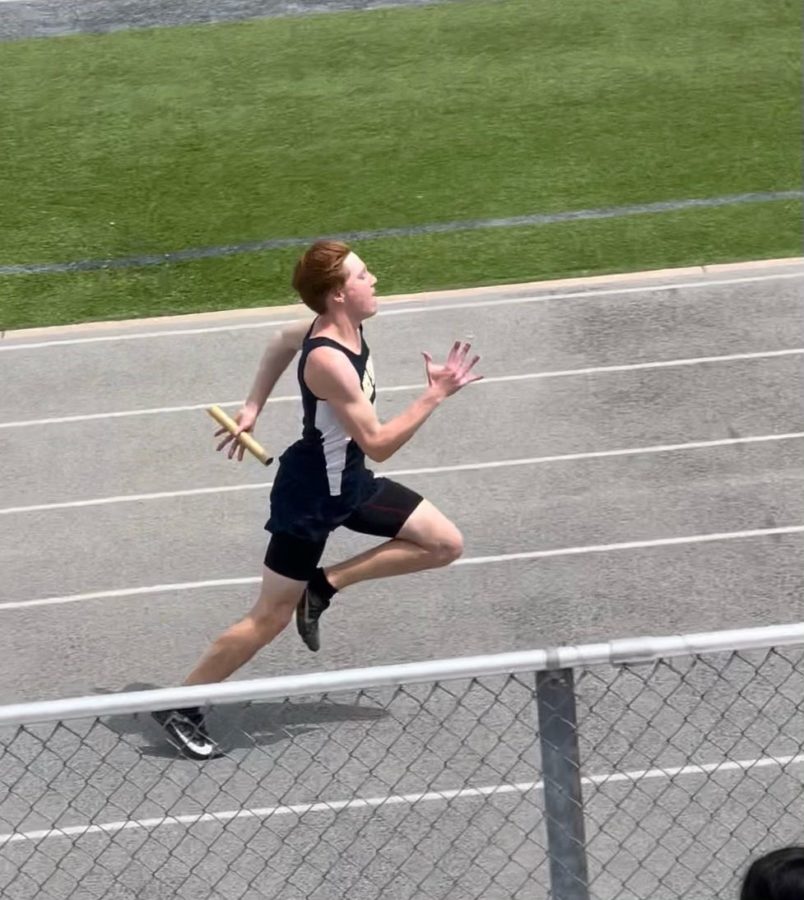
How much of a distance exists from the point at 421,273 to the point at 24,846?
5600 mm

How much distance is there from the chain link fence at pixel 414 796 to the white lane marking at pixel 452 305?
3.88 meters

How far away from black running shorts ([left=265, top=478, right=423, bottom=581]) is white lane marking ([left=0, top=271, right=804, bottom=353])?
3871mm

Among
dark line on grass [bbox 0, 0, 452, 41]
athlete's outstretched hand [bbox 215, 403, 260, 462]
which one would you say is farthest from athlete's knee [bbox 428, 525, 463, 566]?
dark line on grass [bbox 0, 0, 452, 41]

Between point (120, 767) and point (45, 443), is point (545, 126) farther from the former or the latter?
point (120, 767)

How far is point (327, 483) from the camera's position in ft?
20.8

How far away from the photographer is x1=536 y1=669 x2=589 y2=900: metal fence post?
3961mm

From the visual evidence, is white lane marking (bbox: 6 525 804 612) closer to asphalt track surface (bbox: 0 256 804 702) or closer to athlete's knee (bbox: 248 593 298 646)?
asphalt track surface (bbox: 0 256 804 702)

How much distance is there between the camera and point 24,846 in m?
6.11

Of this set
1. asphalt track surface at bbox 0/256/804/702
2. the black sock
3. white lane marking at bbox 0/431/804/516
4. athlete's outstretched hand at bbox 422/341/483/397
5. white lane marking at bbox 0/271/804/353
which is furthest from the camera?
white lane marking at bbox 0/271/804/353

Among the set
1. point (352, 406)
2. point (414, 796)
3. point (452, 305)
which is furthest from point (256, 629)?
point (452, 305)

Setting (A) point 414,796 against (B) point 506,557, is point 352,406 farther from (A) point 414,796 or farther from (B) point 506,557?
(B) point 506,557

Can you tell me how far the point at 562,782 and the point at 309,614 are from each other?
103 inches

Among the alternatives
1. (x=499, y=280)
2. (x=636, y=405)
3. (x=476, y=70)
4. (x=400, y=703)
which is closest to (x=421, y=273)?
(x=499, y=280)

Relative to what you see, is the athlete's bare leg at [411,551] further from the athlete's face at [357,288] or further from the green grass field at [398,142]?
the green grass field at [398,142]
